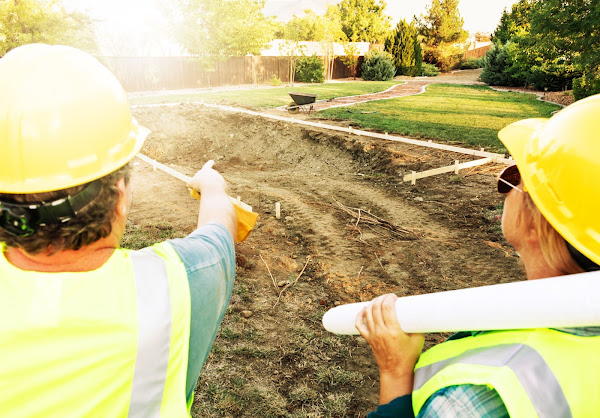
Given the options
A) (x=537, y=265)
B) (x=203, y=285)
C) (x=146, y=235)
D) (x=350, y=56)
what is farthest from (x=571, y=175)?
→ (x=350, y=56)

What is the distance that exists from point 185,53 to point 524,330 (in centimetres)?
3839

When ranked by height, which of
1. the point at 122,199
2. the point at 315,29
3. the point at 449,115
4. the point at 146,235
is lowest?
the point at 146,235

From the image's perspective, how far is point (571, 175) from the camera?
3.96ft

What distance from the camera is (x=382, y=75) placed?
40.2 m

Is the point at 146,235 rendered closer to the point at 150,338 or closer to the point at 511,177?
the point at 150,338

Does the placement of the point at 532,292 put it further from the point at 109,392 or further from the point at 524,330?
the point at 109,392

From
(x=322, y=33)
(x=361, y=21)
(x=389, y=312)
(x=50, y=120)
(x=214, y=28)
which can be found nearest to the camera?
(x=50, y=120)

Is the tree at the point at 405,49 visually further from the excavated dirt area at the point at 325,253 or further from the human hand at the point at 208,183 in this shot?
the human hand at the point at 208,183

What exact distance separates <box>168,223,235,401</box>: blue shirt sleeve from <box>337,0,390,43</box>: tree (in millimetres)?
58830

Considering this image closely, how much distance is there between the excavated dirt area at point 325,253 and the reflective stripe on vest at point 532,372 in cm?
254

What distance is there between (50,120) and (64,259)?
15.8 inches

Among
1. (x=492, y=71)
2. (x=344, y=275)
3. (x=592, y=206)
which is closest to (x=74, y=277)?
(x=592, y=206)

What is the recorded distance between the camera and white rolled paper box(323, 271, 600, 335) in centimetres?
100

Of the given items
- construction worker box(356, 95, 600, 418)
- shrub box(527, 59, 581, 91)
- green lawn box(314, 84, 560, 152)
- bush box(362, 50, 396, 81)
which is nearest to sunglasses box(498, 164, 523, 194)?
construction worker box(356, 95, 600, 418)
